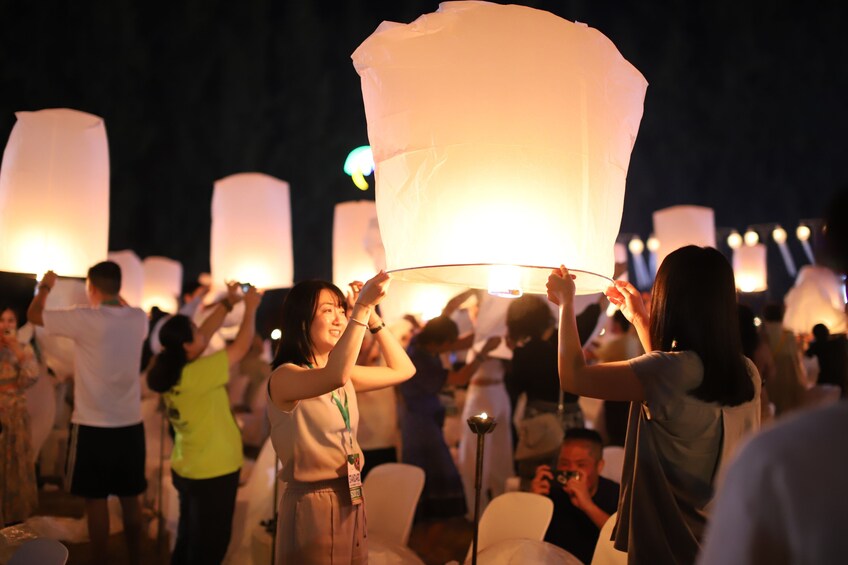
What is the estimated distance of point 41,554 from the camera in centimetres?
171

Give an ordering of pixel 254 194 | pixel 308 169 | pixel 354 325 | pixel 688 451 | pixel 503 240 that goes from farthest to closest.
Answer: pixel 308 169, pixel 254 194, pixel 354 325, pixel 688 451, pixel 503 240

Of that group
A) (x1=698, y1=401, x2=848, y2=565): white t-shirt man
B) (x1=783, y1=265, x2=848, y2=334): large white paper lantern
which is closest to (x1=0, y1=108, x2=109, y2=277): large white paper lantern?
(x1=698, y1=401, x2=848, y2=565): white t-shirt man

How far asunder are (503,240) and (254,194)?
294 centimetres

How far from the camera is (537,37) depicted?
5.20 feet

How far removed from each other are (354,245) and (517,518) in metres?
2.63

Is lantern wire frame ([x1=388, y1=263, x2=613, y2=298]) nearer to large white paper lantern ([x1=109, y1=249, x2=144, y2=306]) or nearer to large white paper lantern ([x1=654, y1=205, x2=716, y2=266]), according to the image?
large white paper lantern ([x1=654, y1=205, x2=716, y2=266])

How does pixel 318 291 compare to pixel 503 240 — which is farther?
pixel 318 291

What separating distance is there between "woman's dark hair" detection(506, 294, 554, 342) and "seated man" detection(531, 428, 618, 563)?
1535 mm

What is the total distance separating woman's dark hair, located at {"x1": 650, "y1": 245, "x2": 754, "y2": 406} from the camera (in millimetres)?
1684

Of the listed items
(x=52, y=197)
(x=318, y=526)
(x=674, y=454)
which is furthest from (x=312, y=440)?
(x=52, y=197)

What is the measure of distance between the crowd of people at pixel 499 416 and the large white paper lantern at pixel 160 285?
4.86 meters

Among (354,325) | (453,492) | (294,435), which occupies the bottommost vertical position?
(453,492)

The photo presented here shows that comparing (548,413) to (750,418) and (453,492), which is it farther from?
(750,418)

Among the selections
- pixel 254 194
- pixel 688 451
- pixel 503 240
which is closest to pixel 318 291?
pixel 503 240
